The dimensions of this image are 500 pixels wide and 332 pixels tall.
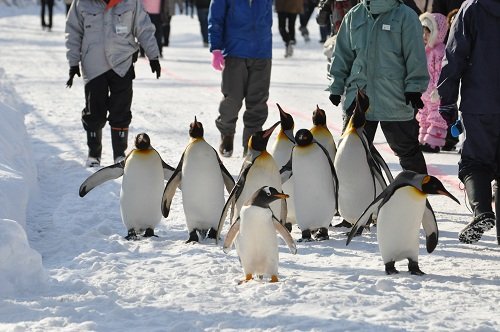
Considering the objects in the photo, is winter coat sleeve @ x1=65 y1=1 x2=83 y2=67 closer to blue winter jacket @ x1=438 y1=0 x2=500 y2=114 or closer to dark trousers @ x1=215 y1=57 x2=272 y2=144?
dark trousers @ x1=215 y1=57 x2=272 y2=144

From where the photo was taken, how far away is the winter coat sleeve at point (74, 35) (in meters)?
8.24

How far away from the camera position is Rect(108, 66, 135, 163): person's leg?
8.34 m

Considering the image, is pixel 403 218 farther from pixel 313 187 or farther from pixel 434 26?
pixel 434 26

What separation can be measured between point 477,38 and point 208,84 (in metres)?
9.75

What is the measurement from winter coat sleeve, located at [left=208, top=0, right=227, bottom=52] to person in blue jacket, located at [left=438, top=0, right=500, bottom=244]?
Result: 3.28 meters

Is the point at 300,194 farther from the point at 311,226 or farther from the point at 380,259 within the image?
the point at 380,259

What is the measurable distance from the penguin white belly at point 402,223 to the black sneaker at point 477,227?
0.69 metres

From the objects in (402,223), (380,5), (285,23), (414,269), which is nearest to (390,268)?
(414,269)

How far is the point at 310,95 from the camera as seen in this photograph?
1374 centimetres

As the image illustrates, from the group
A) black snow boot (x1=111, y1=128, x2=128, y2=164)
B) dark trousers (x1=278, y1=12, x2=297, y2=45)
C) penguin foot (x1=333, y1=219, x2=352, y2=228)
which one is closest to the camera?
penguin foot (x1=333, y1=219, x2=352, y2=228)

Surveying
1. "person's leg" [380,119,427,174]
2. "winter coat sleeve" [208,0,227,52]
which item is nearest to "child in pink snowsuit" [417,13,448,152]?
"winter coat sleeve" [208,0,227,52]

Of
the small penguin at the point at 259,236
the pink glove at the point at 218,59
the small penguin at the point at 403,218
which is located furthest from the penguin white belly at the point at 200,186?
the pink glove at the point at 218,59

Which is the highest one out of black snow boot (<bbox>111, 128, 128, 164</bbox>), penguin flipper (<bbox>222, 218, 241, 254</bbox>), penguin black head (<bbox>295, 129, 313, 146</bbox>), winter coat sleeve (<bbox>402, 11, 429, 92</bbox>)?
winter coat sleeve (<bbox>402, 11, 429, 92</bbox>)

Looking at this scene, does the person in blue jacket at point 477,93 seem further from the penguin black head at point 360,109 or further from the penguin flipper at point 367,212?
the penguin flipper at point 367,212
